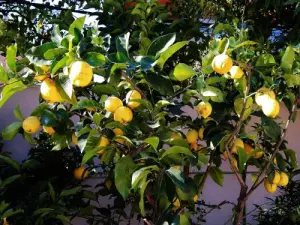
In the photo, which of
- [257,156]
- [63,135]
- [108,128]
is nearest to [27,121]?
[63,135]

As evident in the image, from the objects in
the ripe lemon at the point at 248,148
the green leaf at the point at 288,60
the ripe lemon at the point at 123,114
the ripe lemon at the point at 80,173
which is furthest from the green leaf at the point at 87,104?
the ripe lemon at the point at 80,173

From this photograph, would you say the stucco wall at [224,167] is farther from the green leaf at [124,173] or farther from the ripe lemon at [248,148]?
the green leaf at [124,173]

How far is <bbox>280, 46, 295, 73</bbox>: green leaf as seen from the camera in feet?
6.83

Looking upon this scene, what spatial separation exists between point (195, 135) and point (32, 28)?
1.73 metres

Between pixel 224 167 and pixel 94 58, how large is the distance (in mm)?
2572

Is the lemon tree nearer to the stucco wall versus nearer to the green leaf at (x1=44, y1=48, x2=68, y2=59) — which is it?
the green leaf at (x1=44, y1=48, x2=68, y2=59)

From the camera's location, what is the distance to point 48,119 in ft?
6.77

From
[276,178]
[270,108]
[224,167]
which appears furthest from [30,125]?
[224,167]

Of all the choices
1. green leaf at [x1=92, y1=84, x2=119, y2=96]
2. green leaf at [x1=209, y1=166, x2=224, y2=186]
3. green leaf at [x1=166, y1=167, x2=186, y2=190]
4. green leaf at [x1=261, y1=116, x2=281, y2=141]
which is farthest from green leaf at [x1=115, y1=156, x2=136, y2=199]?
green leaf at [x1=209, y1=166, x2=224, y2=186]

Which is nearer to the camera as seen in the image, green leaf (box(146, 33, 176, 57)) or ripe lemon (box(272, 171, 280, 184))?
green leaf (box(146, 33, 176, 57))

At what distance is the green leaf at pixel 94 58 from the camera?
5.29ft

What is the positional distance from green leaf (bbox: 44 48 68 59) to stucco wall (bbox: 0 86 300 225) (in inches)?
86.8

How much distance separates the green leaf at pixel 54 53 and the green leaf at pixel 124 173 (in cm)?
56

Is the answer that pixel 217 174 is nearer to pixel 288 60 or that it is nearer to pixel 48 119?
pixel 288 60
